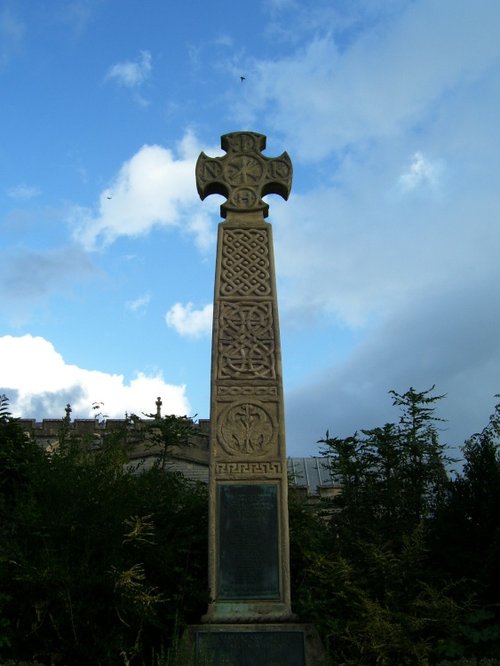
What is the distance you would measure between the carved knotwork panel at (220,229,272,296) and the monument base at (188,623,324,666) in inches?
155

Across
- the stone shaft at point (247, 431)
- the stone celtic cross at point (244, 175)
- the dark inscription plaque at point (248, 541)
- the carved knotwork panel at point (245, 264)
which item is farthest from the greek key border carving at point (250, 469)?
the stone celtic cross at point (244, 175)

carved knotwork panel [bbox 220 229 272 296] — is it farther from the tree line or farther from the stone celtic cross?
the tree line

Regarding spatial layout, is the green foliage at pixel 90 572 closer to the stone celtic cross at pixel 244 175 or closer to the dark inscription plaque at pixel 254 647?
the dark inscription plaque at pixel 254 647

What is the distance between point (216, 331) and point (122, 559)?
2939 millimetres

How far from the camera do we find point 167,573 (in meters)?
8.06

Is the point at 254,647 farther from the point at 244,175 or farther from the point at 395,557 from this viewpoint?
the point at 244,175

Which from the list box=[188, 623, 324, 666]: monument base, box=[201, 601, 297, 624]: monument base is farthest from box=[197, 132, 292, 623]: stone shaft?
box=[188, 623, 324, 666]: monument base

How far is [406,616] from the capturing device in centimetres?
768

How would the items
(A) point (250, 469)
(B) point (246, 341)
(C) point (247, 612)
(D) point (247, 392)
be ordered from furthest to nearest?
(B) point (246, 341) < (D) point (247, 392) < (A) point (250, 469) < (C) point (247, 612)

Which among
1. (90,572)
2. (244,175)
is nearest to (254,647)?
(90,572)

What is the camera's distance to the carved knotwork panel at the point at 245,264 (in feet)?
31.0

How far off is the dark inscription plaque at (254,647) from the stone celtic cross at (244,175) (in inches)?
208

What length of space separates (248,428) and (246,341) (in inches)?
42.9

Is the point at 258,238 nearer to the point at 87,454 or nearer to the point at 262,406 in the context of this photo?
the point at 262,406
